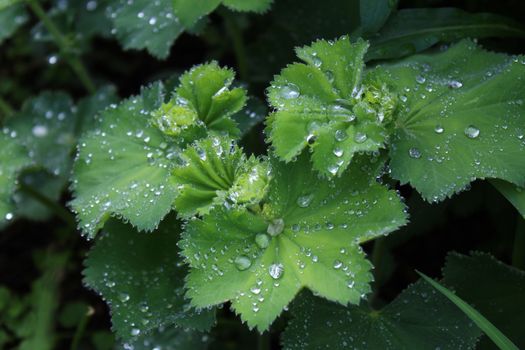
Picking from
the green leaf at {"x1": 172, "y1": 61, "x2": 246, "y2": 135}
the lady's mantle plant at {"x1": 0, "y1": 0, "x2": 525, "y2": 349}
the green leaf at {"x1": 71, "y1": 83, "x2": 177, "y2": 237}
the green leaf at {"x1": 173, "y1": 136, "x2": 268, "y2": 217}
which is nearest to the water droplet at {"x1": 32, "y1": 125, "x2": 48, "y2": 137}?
the lady's mantle plant at {"x1": 0, "y1": 0, "x2": 525, "y2": 349}

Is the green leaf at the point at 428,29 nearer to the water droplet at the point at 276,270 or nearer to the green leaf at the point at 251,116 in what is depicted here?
the green leaf at the point at 251,116

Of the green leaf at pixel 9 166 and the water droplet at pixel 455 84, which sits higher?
the green leaf at pixel 9 166

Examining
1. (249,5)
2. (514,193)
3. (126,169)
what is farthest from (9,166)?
(514,193)

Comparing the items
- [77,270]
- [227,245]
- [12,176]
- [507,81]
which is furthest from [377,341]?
[77,270]

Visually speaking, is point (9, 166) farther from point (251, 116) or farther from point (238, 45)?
point (238, 45)

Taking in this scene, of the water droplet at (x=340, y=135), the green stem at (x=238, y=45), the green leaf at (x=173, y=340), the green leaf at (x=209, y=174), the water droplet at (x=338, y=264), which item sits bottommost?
the green leaf at (x=173, y=340)

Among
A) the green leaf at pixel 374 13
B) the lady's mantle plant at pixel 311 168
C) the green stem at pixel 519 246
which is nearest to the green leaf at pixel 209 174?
the lady's mantle plant at pixel 311 168
